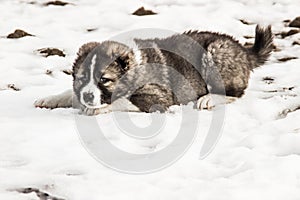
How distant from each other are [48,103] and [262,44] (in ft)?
7.46

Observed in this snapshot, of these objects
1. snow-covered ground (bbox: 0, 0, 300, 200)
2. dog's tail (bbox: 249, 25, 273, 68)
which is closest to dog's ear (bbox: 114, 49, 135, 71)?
snow-covered ground (bbox: 0, 0, 300, 200)

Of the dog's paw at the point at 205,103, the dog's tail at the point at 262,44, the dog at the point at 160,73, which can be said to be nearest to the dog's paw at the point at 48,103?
the dog at the point at 160,73

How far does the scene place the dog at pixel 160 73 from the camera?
16.1 feet

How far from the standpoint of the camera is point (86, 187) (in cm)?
353

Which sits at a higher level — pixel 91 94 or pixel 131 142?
pixel 91 94

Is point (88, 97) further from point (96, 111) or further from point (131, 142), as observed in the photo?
point (131, 142)

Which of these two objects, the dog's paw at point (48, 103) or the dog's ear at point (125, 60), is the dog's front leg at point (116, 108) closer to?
the dog's ear at point (125, 60)

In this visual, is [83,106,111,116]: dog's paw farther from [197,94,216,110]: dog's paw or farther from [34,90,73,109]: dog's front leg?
[197,94,216,110]: dog's paw

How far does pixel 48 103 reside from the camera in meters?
5.24

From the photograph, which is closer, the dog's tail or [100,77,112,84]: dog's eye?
[100,77,112,84]: dog's eye

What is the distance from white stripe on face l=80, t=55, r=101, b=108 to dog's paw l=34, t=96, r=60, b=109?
0.46 m

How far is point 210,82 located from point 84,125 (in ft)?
4.95

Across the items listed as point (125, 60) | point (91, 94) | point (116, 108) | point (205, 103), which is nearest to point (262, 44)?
point (205, 103)

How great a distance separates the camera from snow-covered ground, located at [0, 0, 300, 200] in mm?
3539
